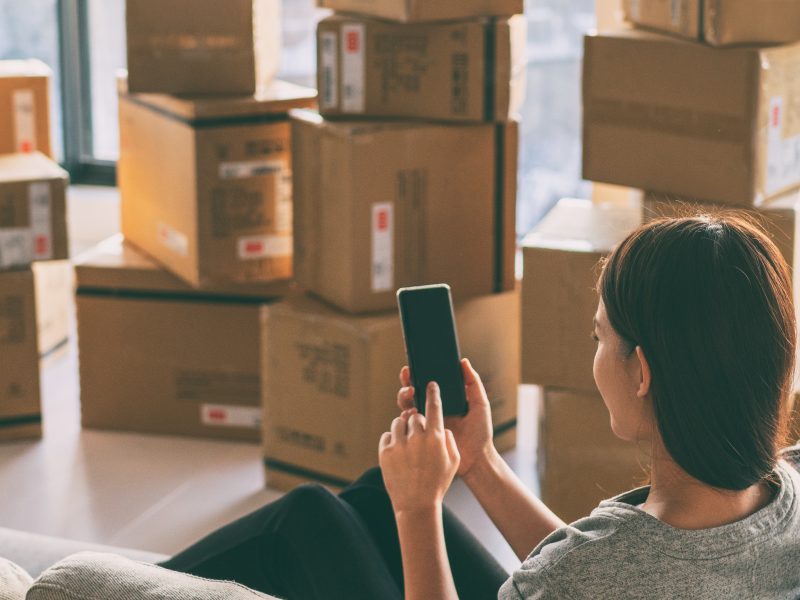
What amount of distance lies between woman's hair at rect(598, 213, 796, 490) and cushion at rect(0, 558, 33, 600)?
0.56 metres

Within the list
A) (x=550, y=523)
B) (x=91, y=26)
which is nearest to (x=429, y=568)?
(x=550, y=523)

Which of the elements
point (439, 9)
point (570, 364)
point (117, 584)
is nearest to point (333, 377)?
point (570, 364)

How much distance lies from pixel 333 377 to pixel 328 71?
0.64 m

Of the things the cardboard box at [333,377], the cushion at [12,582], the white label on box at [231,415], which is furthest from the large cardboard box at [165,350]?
the cushion at [12,582]

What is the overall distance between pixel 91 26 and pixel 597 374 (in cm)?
362

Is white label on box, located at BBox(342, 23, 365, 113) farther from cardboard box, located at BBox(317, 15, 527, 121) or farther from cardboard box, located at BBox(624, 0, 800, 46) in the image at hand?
cardboard box, located at BBox(624, 0, 800, 46)

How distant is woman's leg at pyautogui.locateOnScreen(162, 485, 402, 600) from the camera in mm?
1427

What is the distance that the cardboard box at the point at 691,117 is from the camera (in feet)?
→ 6.84

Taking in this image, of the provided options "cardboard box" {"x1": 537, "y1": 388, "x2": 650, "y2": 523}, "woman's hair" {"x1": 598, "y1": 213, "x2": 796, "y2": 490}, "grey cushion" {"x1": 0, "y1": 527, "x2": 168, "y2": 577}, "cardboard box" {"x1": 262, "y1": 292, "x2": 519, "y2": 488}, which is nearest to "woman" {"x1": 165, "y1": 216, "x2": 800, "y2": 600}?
"woman's hair" {"x1": 598, "y1": 213, "x2": 796, "y2": 490}

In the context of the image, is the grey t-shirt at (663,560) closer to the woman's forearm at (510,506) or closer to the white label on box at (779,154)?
the woman's forearm at (510,506)

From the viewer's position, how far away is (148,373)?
9.41 ft

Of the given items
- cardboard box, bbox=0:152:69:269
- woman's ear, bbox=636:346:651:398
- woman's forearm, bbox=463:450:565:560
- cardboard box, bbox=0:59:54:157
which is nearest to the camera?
woman's ear, bbox=636:346:651:398

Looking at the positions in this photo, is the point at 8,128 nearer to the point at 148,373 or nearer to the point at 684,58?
the point at 148,373

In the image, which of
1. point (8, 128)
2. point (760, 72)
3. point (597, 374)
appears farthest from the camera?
point (8, 128)
